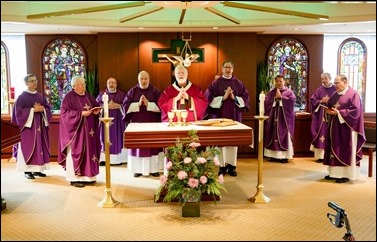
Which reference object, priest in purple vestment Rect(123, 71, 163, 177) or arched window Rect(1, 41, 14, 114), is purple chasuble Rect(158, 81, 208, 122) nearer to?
priest in purple vestment Rect(123, 71, 163, 177)

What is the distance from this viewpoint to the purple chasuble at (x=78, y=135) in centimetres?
685

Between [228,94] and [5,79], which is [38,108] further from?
[228,94]

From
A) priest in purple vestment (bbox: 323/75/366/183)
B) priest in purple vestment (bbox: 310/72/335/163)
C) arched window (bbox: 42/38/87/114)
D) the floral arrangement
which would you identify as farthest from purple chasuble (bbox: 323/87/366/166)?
arched window (bbox: 42/38/87/114)

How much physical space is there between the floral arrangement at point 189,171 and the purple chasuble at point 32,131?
10.1 feet

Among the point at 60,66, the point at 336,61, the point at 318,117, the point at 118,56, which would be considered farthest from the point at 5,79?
the point at 336,61

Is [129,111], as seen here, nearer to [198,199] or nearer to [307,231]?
[198,199]

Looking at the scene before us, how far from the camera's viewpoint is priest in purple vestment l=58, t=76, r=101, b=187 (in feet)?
22.5

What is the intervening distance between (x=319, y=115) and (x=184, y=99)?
386cm

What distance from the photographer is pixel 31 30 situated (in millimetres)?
8719

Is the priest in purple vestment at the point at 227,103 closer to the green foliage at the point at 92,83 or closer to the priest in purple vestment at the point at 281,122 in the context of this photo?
the priest in purple vestment at the point at 281,122

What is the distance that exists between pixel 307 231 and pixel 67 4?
526 cm

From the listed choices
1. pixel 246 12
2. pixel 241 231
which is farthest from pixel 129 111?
pixel 241 231

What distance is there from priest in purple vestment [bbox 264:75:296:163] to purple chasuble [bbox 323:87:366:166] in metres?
1.76

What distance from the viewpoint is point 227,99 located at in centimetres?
784
